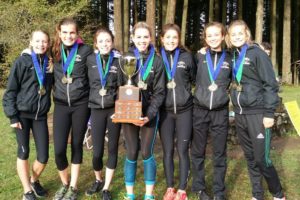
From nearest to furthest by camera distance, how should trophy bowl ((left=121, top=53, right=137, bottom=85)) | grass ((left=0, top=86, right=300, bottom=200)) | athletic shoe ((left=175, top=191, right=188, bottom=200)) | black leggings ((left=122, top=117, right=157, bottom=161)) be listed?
1. trophy bowl ((left=121, top=53, right=137, bottom=85))
2. black leggings ((left=122, top=117, right=157, bottom=161))
3. athletic shoe ((left=175, top=191, right=188, bottom=200))
4. grass ((left=0, top=86, right=300, bottom=200))

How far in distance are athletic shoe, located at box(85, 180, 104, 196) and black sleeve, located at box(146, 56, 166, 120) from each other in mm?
1416

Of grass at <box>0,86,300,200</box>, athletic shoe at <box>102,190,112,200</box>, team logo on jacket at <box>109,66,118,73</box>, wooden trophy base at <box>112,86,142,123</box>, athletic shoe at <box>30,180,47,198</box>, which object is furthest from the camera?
grass at <box>0,86,300,200</box>

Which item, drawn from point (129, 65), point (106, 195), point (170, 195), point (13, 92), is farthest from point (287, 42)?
point (13, 92)

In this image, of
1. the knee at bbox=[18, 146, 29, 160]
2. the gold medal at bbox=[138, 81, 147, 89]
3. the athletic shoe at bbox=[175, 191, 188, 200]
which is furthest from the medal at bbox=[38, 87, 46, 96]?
the athletic shoe at bbox=[175, 191, 188, 200]

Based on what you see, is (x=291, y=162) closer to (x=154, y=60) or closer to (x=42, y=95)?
(x=154, y=60)

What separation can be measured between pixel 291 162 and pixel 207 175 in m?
1.70

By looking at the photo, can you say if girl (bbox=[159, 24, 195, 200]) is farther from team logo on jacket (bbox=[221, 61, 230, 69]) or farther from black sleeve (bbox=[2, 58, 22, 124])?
black sleeve (bbox=[2, 58, 22, 124])

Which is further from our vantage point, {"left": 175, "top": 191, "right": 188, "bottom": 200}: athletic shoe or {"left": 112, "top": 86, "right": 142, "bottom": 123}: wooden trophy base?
{"left": 175, "top": 191, "right": 188, "bottom": 200}: athletic shoe

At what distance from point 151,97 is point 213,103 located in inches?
28.2

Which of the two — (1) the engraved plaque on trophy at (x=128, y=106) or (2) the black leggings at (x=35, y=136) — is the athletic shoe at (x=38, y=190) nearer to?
(2) the black leggings at (x=35, y=136)

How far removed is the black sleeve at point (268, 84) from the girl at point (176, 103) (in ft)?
2.67

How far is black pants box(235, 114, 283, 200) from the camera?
466 centimetres

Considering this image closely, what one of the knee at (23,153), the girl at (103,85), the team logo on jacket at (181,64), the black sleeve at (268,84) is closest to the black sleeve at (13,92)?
the knee at (23,153)

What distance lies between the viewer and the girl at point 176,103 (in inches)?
191
